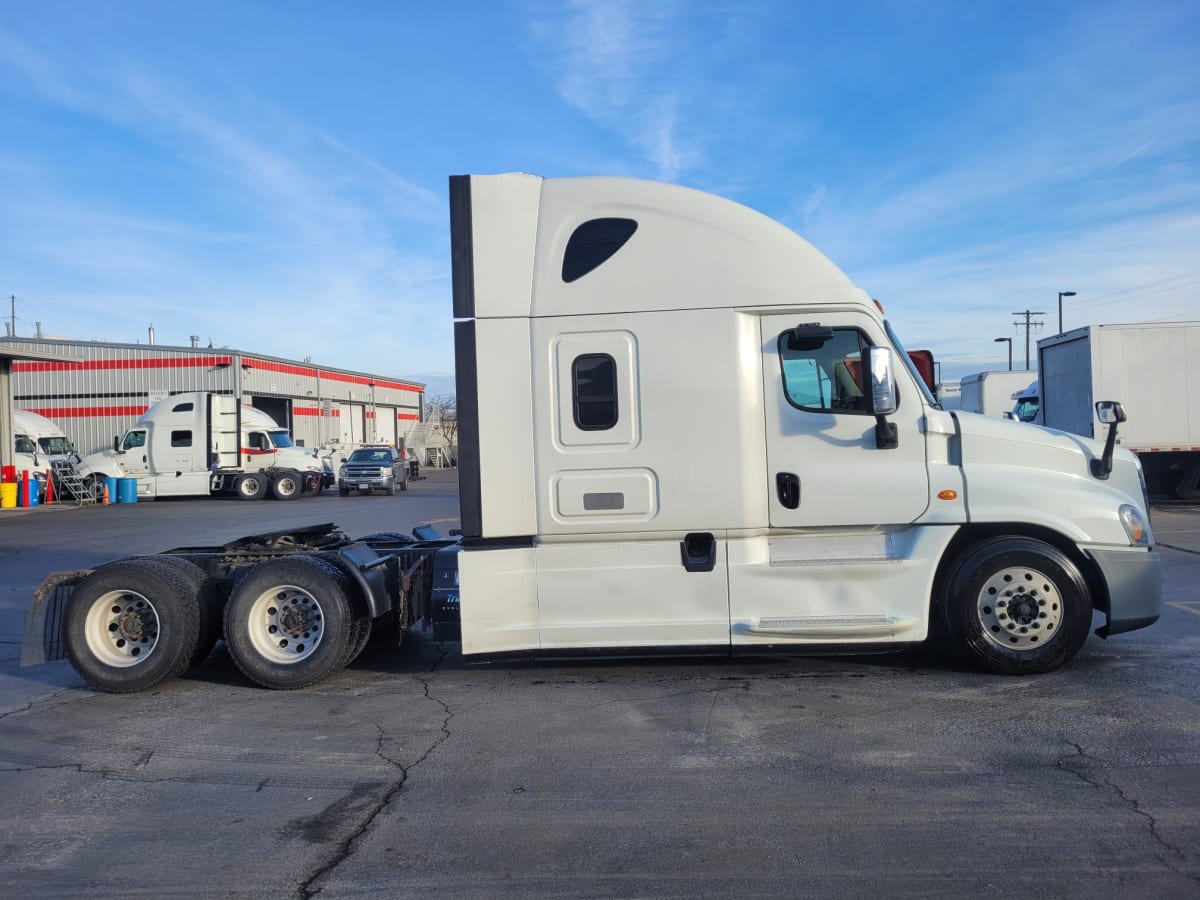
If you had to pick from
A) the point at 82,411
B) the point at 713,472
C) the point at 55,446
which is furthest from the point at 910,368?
the point at 82,411

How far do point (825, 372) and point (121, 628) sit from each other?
5434 millimetres

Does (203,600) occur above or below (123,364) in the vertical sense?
below

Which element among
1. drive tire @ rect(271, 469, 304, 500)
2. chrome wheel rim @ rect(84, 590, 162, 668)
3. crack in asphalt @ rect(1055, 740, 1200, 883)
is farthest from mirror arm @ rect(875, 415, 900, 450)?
drive tire @ rect(271, 469, 304, 500)

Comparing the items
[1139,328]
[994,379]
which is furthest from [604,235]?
[994,379]

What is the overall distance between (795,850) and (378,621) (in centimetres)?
458

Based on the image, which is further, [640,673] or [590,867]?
[640,673]

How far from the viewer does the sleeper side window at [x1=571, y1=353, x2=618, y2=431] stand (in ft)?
21.8

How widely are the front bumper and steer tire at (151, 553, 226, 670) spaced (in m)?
6.28

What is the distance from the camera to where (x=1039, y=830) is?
4289 mm

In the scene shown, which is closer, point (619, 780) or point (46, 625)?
point (619, 780)

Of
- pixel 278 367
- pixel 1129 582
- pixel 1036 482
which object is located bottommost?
pixel 1129 582

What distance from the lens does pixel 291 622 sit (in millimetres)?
7133

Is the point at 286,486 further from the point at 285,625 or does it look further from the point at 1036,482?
the point at 1036,482

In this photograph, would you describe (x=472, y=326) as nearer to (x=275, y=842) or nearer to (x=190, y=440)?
(x=275, y=842)
